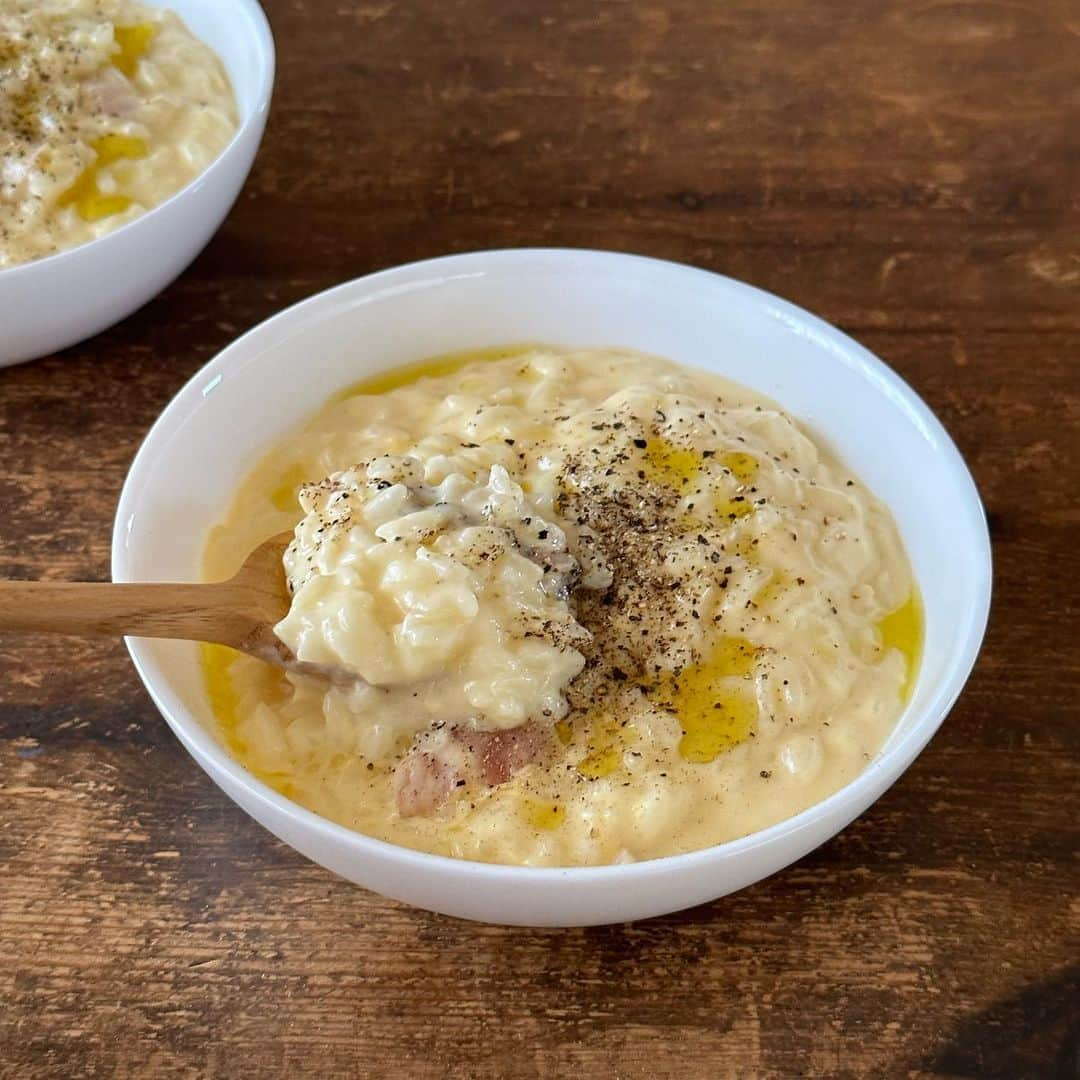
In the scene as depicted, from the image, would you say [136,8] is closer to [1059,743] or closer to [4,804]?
[4,804]

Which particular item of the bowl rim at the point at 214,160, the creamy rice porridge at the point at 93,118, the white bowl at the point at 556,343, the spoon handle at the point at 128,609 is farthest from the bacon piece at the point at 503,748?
the creamy rice porridge at the point at 93,118

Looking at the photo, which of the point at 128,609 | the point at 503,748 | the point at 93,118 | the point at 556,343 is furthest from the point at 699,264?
the point at 128,609

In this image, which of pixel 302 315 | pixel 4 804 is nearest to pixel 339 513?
pixel 302 315

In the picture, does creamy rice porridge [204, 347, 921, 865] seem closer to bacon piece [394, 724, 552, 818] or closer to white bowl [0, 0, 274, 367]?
bacon piece [394, 724, 552, 818]

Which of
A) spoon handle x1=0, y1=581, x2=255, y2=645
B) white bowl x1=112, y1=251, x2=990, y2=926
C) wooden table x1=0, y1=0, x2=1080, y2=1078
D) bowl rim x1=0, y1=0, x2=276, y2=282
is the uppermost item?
bowl rim x1=0, y1=0, x2=276, y2=282

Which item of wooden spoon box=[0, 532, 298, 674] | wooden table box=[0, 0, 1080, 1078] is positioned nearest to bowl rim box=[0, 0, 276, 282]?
wooden table box=[0, 0, 1080, 1078]
